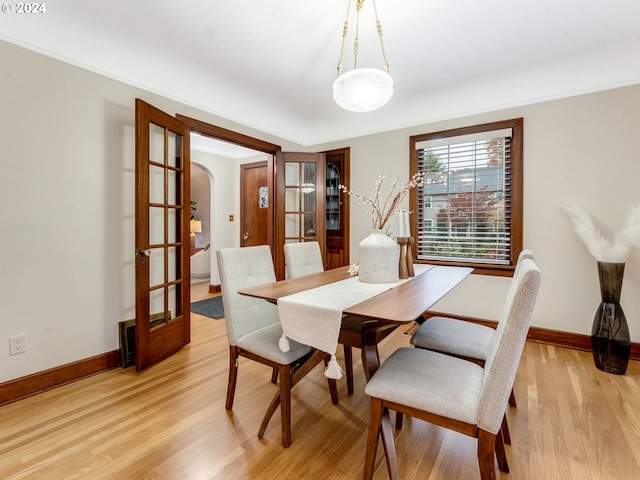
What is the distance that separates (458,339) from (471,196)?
207cm

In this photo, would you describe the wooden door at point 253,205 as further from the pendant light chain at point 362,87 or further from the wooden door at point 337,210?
the pendant light chain at point 362,87

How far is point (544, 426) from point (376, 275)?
125 centimetres

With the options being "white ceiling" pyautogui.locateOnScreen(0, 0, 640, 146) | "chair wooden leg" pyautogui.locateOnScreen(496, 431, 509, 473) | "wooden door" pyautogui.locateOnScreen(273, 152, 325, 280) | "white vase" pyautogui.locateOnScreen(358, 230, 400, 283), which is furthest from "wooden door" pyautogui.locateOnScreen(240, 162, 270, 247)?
"chair wooden leg" pyautogui.locateOnScreen(496, 431, 509, 473)

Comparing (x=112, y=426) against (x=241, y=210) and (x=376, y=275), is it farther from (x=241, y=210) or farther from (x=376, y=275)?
(x=241, y=210)

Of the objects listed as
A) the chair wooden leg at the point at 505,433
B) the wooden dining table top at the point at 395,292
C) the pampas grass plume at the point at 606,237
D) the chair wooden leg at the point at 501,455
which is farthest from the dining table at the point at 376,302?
the pampas grass plume at the point at 606,237

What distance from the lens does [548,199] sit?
9.71ft

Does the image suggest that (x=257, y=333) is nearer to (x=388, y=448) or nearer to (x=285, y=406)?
(x=285, y=406)

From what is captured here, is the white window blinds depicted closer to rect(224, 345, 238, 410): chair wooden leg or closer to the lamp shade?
rect(224, 345, 238, 410): chair wooden leg

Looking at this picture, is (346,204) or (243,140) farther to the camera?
(346,204)

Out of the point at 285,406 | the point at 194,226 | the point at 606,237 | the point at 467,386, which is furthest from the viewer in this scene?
the point at 194,226

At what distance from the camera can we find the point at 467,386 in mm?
1246

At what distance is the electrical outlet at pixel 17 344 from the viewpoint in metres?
2.05

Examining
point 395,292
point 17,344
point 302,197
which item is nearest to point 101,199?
point 17,344

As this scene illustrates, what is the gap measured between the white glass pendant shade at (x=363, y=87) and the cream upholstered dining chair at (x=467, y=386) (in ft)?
4.30
